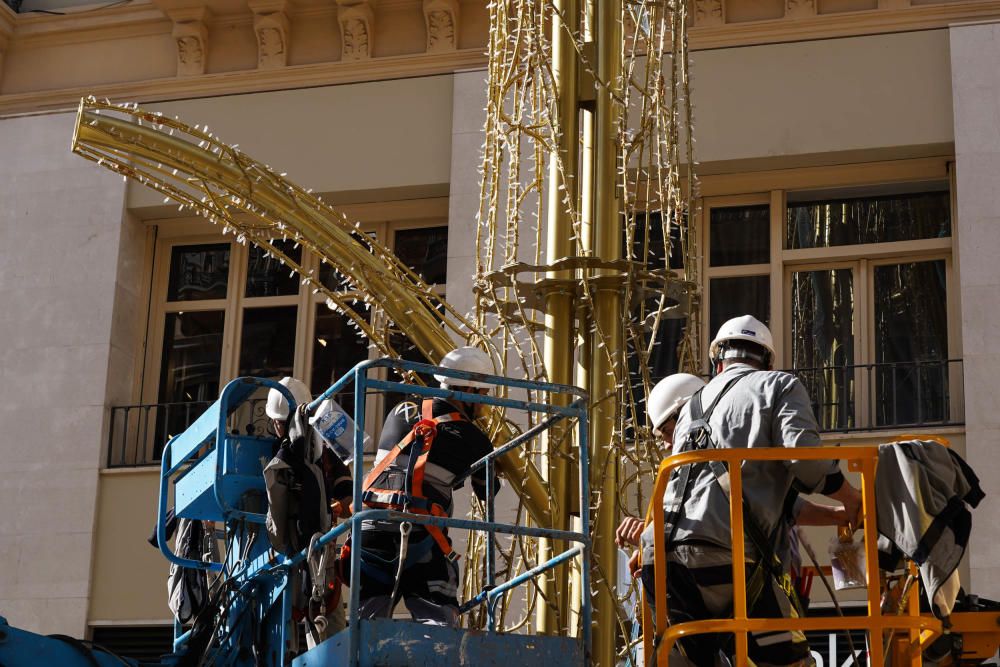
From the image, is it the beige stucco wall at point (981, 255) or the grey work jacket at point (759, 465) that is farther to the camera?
the beige stucco wall at point (981, 255)

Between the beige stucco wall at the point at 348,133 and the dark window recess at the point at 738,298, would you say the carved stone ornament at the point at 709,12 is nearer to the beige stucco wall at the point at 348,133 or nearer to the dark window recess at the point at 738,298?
the dark window recess at the point at 738,298

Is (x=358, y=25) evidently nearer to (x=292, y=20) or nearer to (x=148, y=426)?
(x=292, y=20)

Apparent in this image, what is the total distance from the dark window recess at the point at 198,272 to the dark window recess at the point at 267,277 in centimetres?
32

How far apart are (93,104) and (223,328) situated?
804 cm

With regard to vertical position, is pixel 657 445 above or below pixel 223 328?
below

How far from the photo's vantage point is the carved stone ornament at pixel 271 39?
61.2ft

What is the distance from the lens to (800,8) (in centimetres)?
1711

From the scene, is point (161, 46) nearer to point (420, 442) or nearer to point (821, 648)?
point (821, 648)

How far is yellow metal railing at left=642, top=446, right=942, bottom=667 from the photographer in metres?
6.75

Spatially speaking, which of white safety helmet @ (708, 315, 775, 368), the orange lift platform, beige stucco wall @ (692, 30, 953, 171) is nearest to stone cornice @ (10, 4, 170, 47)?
beige stucco wall @ (692, 30, 953, 171)

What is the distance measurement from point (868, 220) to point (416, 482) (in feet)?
30.6

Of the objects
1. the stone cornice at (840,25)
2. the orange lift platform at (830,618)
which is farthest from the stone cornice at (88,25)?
the orange lift platform at (830,618)

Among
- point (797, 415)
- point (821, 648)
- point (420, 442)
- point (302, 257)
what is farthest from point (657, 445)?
point (302, 257)

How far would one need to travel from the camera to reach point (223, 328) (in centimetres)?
1867
